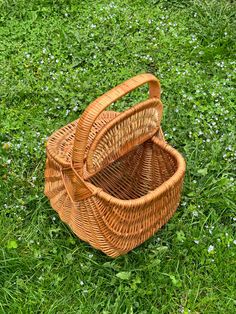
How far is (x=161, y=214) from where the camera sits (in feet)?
9.63

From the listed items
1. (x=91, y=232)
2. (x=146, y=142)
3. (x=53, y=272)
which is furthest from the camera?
(x=146, y=142)

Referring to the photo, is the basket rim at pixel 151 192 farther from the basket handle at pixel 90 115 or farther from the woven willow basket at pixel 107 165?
the basket handle at pixel 90 115

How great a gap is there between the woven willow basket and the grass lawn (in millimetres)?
198

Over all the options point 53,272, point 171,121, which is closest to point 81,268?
point 53,272

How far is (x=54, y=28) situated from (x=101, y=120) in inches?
66.8

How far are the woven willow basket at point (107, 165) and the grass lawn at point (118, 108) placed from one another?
198 millimetres

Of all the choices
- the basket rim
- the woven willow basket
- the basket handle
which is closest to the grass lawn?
the woven willow basket

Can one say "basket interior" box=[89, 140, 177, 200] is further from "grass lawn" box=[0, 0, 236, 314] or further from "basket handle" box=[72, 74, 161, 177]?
"basket handle" box=[72, 74, 161, 177]

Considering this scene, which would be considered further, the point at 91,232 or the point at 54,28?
the point at 54,28

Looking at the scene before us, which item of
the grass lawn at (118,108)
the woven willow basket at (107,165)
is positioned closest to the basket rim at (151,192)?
the woven willow basket at (107,165)

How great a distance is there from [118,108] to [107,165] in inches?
39.4

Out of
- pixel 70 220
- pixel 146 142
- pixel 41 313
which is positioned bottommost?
pixel 41 313

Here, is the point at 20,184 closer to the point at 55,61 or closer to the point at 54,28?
the point at 55,61

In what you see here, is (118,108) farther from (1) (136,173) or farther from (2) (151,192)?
(2) (151,192)
